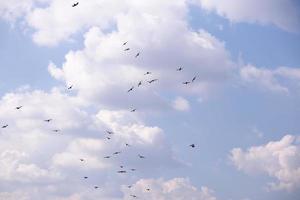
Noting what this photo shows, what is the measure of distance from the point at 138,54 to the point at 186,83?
95.2 ft

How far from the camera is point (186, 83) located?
90.3 metres

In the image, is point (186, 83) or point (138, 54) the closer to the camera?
point (138, 54)

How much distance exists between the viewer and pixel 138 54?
7694 cm
